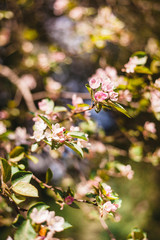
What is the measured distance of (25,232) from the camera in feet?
1.64

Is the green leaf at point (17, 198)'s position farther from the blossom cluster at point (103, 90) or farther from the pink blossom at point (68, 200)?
the blossom cluster at point (103, 90)

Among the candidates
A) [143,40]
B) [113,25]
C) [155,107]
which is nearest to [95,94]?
[155,107]

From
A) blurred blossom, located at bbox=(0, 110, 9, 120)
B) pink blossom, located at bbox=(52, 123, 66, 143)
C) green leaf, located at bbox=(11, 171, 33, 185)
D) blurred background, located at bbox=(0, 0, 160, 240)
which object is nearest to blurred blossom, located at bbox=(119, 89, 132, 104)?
blurred background, located at bbox=(0, 0, 160, 240)

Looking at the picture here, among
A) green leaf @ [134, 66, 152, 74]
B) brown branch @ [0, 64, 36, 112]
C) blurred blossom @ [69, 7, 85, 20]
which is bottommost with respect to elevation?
brown branch @ [0, 64, 36, 112]

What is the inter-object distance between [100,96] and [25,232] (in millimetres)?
420

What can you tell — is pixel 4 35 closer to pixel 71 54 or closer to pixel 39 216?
pixel 71 54

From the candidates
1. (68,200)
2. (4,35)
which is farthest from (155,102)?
(4,35)

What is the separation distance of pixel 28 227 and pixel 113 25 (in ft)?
4.27

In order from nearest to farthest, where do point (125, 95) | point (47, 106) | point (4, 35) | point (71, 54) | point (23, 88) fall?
point (47, 106), point (125, 95), point (23, 88), point (71, 54), point (4, 35)

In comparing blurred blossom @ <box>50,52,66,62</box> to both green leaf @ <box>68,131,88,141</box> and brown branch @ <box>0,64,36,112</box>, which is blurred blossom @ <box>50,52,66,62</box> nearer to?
brown branch @ <box>0,64,36,112</box>

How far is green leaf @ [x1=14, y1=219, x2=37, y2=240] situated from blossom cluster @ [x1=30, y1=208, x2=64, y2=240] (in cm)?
Answer: 2

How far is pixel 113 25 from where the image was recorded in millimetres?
1363

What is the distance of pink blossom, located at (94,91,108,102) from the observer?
606mm

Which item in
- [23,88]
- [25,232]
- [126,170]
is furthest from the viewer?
[23,88]
